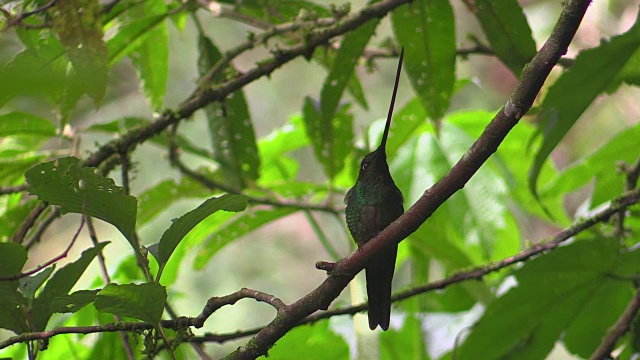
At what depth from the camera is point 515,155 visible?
9.96ft

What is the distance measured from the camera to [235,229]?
2.70m

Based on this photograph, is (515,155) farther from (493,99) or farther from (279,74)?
(279,74)

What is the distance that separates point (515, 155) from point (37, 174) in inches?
87.2

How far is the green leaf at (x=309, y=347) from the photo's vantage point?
245 cm

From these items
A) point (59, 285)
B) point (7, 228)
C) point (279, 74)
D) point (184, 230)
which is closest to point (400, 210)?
point (184, 230)

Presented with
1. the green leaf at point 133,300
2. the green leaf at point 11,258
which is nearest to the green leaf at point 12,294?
the green leaf at point 11,258

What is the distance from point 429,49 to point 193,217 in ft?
3.65

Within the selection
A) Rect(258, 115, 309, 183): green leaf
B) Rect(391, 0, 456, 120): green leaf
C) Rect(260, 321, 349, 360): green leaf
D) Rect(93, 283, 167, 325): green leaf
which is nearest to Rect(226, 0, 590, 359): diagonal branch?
Rect(93, 283, 167, 325): green leaf

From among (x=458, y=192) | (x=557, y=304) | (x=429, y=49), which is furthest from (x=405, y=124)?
(x=557, y=304)

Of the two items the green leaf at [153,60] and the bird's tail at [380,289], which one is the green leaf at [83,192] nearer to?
the bird's tail at [380,289]

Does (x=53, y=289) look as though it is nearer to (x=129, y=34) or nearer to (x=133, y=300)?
(x=133, y=300)

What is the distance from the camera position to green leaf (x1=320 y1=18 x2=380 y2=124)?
2152 mm

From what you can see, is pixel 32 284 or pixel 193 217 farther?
pixel 32 284

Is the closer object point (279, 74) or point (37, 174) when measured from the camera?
point (37, 174)
